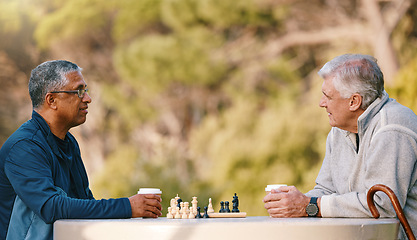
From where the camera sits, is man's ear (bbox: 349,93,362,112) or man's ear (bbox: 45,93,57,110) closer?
man's ear (bbox: 349,93,362,112)

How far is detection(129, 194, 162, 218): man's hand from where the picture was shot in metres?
2.46

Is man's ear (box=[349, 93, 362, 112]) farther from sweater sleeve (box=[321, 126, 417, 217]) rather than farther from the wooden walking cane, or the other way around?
the wooden walking cane

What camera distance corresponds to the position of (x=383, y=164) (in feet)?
8.11

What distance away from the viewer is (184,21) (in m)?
11.5

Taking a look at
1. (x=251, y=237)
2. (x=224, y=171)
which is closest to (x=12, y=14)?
(x=224, y=171)

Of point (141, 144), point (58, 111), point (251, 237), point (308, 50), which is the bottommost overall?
point (251, 237)

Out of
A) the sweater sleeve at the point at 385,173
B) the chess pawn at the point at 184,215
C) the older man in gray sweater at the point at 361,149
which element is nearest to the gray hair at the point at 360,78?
the older man in gray sweater at the point at 361,149

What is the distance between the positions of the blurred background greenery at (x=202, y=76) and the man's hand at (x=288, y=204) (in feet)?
22.3

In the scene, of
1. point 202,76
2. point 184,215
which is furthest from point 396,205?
point 202,76

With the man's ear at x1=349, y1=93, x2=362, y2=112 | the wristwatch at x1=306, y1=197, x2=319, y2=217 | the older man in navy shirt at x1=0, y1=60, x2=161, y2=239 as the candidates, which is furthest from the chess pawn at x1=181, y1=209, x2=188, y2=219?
the man's ear at x1=349, y1=93, x2=362, y2=112

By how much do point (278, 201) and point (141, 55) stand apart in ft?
30.3

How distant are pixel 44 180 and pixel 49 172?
79mm

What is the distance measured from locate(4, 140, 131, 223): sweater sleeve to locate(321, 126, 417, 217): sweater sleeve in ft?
3.16

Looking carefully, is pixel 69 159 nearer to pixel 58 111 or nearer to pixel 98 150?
pixel 58 111
